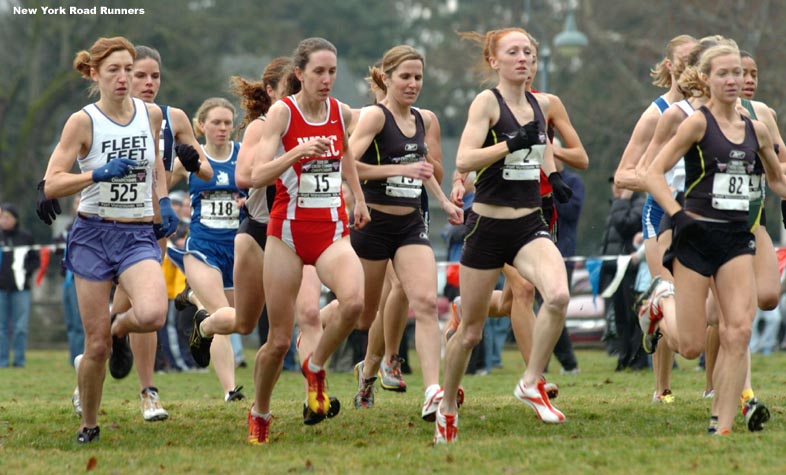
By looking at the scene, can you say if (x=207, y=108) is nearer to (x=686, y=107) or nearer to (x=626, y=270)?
(x=686, y=107)

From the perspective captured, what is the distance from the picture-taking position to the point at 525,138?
7906mm

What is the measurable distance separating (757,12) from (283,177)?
102 feet

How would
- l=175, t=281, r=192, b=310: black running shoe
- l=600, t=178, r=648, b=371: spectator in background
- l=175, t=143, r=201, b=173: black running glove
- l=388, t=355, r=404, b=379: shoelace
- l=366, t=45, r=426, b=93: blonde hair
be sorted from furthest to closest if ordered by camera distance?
l=600, t=178, r=648, b=371: spectator in background, l=175, t=281, r=192, b=310: black running shoe, l=388, t=355, r=404, b=379: shoelace, l=366, t=45, r=426, b=93: blonde hair, l=175, t=143, r=201, b=173: black running glove

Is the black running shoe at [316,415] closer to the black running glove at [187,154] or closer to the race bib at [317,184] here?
the race bib at [317,184]

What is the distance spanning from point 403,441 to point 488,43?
269 centimetres

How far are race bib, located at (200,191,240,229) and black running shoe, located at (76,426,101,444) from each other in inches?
106

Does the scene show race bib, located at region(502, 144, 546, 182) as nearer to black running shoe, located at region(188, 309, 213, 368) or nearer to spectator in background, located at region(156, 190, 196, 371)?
black running shoe, located at region(188, 309, 213, 368)

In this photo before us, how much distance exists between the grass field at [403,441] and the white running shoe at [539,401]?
7 centimetres

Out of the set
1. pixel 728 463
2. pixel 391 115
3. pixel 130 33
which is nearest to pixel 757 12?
pixel 130 33

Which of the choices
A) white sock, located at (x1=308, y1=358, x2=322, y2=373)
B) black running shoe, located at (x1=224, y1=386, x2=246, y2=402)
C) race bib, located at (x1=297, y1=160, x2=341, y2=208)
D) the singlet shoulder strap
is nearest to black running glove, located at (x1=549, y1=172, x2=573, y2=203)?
the singlet shoulder strap

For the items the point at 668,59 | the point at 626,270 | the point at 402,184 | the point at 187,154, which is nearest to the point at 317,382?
the point at 402,184

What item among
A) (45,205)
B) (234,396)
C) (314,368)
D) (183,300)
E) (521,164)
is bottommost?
(234,396)

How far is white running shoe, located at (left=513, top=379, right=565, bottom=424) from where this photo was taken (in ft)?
28.3

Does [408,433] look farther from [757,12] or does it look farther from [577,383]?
[757,12]
